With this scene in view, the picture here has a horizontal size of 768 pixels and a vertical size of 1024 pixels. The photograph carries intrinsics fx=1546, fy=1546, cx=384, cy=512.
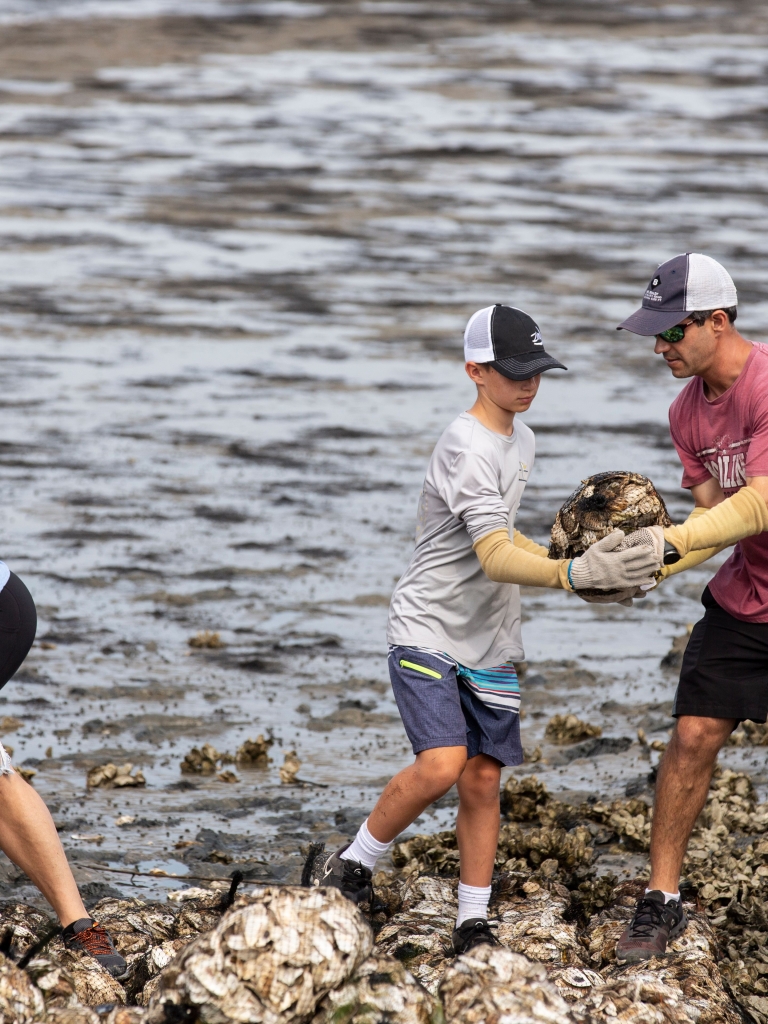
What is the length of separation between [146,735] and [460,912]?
2742 millimetres

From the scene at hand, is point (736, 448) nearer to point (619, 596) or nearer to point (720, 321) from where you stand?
point (720, 321)

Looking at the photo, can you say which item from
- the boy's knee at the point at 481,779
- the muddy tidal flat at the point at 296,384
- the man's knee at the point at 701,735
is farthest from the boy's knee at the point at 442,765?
the muddy tidal flat at the point at 296,384

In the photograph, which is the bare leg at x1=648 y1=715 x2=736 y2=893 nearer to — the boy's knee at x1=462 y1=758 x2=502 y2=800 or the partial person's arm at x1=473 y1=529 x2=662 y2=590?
the boy's knee at x1=462 y1=758 x2=502 y2=800

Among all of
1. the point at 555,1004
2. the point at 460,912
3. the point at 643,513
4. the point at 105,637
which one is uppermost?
the point at 643,513

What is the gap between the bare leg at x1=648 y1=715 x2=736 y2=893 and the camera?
4941 mm

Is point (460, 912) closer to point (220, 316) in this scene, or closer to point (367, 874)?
point (367, 874)

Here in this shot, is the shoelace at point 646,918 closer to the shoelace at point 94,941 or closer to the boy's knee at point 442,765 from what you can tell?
the boy's knee at point 442,765

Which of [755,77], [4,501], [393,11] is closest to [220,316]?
[4,501]

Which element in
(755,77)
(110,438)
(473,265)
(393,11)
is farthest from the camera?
(393,11)

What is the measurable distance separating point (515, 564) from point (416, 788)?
0.78 meters

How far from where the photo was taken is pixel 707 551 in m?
4.79

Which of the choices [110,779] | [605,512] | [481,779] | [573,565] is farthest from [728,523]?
[110,779]

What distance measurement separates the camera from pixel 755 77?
27.9m

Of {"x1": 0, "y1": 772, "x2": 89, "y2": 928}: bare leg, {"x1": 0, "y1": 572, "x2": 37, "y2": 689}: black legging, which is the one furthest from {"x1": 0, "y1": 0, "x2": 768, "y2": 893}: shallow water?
{"x1": 0, "y1": 572, "x2": 37, "y2": 689}: black legging
